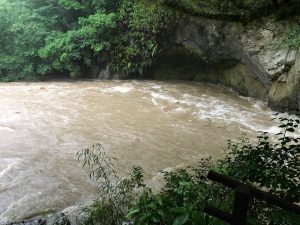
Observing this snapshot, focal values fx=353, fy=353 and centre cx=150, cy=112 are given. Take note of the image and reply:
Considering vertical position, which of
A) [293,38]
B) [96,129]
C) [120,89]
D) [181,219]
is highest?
[293,38]

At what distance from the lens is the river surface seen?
548cm

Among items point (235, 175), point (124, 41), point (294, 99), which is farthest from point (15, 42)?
point (235, 175)

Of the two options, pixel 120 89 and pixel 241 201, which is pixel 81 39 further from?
pixel 241 201

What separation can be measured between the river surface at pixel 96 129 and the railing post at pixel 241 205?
334cm

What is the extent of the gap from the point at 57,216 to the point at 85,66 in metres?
10.2

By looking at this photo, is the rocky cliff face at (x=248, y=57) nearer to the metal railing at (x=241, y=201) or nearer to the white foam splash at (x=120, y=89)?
the white foam splash at (x=120, y=89)

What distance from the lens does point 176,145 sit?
24.0ft

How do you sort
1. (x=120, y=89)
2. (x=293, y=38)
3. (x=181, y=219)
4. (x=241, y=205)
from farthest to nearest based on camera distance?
(x=120, y=89)
(x=293, y=38)
(x=181, y=219)
(x=241, y=205)

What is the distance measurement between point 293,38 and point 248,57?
2.25m

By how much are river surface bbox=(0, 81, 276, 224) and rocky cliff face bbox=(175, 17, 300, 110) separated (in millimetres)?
511

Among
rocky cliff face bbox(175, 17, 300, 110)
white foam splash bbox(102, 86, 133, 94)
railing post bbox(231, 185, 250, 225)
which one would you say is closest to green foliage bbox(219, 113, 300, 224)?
railing post bbox(231, 185, 250, 225)

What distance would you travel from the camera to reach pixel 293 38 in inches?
326

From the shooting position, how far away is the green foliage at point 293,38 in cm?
809

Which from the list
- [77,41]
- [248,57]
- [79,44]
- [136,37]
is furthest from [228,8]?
[77,41]
